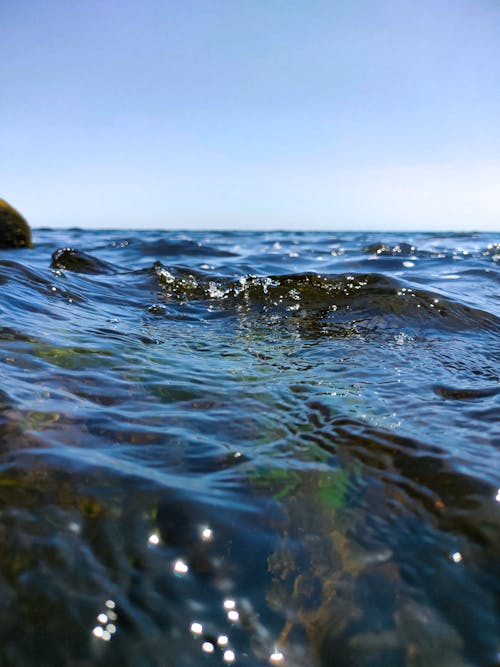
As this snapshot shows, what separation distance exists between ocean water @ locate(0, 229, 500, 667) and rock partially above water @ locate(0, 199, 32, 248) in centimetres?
778

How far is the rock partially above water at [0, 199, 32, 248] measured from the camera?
1004cm

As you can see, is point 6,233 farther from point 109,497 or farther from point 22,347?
point 109,497

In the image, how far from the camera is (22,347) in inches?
119

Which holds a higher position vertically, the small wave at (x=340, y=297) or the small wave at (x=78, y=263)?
the small wave at (x=78, y=263)

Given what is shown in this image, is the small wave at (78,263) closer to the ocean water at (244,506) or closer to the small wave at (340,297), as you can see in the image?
the small wave at (340,297)

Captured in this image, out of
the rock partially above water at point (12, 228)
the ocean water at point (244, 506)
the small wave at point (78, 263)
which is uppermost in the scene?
the rock partially above water at point (12, 228)

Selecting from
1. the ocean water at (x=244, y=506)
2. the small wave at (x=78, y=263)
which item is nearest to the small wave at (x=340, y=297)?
the ocean water at (x=244, y=506)

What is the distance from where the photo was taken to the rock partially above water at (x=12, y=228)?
10.0 m

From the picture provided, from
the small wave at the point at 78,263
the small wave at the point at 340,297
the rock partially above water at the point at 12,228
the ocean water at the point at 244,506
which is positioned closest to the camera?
the ocean water at the point at 244,506

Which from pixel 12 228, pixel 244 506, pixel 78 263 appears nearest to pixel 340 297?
pixel 244 506

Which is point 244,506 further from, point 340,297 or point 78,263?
point 78,263

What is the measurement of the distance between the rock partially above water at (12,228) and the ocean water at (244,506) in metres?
7.78

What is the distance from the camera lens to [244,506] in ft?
5.53

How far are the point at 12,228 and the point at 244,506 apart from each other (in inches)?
413
